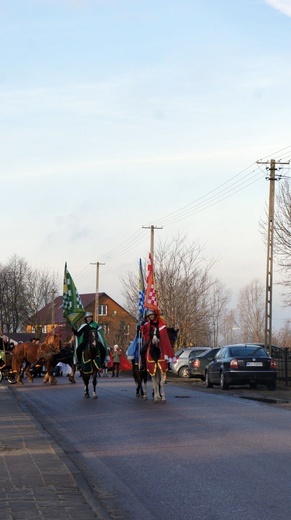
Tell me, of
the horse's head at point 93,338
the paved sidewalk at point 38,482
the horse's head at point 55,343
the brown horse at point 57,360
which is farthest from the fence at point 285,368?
the paved sidewalk at point 38,482

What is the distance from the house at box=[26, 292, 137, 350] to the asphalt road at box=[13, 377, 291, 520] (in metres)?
17.7

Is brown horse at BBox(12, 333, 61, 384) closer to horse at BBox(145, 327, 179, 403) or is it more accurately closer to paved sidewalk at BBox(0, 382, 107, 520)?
horse at BBox(145, 327, 179, 403)

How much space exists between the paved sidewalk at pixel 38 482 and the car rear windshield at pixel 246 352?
14.4 m

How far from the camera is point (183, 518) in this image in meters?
7.89

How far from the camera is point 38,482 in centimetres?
909

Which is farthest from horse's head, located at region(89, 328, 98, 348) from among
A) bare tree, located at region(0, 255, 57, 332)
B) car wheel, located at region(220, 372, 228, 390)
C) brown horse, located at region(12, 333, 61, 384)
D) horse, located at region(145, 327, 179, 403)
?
bare tree, located at region(0, 255, 57, 332)

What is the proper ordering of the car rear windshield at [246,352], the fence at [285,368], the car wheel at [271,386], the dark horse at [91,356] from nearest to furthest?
the dark horse at [91,356] < the car rear windshield at [246,352] < the car wheel at [271,386] < the fence at [285,368]

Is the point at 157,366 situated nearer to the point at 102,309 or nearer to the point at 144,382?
the point at 144,382

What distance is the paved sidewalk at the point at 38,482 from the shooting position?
300 inches

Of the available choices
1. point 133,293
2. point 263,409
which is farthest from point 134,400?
point 133,293

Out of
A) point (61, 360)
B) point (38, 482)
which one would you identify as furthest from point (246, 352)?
point (38, 482)

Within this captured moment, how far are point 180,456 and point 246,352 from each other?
1628 cm

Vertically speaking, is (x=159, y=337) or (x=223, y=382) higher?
(x=159, y=337)

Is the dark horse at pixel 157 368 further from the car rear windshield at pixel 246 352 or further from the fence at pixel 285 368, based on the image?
the fence at pixel 285 368
